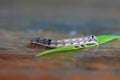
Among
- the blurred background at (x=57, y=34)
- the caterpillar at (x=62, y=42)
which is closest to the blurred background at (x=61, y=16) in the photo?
the blurred background at (x=57, y=34)

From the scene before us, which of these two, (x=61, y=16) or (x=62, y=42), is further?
(x=61, y=16)

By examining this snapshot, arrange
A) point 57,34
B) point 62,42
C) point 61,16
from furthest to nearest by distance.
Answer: point 61,16, point 57,34, point 62,42

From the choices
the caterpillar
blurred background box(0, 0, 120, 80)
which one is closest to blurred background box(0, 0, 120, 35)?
blurred background box(0, 0, 120, 80)

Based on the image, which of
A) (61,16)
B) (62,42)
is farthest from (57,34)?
(61,16)

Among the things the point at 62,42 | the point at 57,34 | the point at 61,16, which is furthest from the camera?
the point at 61,16

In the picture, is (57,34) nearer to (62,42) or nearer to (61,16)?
(62,42)

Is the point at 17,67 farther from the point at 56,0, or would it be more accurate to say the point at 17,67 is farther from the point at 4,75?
the point at 56,0

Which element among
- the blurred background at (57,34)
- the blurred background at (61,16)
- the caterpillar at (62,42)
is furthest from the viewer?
the blurred background at (61,16)

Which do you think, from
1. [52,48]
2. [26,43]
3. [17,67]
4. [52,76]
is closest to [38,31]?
[26,43]

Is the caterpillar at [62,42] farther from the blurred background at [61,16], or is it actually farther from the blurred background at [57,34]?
A: the blurred background at [61,16]
